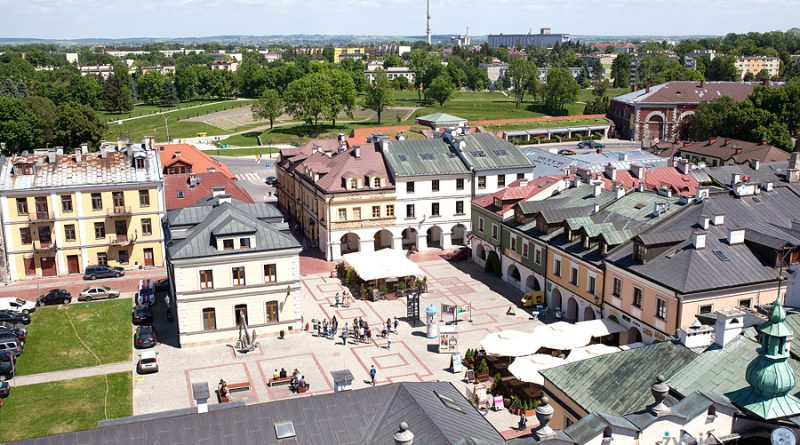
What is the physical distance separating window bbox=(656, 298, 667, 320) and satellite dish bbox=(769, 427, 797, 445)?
2610 cm

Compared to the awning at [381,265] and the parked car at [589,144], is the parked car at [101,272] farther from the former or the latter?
the parked car at [589,144]

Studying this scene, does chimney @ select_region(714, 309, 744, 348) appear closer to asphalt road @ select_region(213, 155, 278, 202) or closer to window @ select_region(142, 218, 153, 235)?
window @ select_region(142, 218, 153, 235)

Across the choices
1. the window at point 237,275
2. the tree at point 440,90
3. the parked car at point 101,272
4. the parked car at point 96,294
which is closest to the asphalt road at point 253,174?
the parked car at point 101,272

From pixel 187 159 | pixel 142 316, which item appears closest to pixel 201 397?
pixel 142 316

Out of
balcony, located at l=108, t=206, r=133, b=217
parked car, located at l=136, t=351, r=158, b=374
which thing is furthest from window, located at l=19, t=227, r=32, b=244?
parked car, located at l=136, t=351, r=158, b=374

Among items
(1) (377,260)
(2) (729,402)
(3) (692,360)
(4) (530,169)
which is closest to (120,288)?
(1) (377,260)

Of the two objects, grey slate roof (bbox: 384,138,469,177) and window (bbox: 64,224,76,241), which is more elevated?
grey slate roof (bbox: 384,138,469,177)

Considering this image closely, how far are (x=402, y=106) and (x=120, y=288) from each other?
134m

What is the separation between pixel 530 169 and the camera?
242ft

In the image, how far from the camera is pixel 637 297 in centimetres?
4572

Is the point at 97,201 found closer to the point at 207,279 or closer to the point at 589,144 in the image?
the point at 207,279

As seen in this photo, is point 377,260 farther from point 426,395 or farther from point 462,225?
point 426,395

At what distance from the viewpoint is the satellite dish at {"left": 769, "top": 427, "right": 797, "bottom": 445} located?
17.8 metres

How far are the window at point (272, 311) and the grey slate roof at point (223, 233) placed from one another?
12.9 feet
